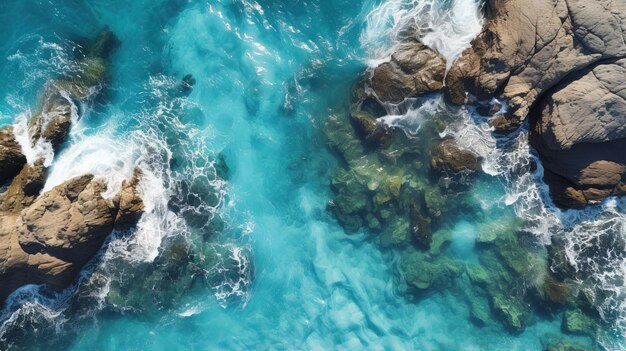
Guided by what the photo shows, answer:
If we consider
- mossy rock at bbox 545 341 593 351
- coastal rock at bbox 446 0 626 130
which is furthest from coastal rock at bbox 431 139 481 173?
mossy rock at bbox 545 341 593 351

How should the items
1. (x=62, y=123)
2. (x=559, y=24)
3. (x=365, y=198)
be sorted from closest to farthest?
(x=559, y=24), (x=62, y=123), (x=365, y=198)

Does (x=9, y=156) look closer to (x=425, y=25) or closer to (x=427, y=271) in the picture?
(x=425, y=25)

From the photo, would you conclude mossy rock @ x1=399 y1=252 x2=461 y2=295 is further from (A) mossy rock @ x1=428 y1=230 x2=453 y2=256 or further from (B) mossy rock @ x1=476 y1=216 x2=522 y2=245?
(B) mossy rock @ x1=476 y1=216 x2=522 y2=245

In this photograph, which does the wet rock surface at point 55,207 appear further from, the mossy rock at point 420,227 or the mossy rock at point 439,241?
the mossy rock at point 439,241

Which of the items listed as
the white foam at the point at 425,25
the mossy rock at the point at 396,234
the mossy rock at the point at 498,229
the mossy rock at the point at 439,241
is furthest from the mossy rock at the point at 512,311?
the white foam at the point at 425,25

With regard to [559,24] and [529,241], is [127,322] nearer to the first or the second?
[529,241]

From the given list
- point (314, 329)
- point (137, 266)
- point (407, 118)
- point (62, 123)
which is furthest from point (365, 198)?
point (62, 123)
